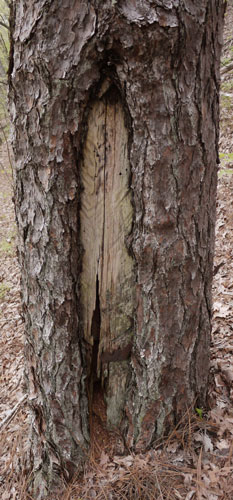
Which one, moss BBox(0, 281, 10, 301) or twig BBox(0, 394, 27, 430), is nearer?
twig BBox(0, 394, 27, 430)

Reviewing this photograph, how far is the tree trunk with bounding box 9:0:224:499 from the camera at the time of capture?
56.3 inches

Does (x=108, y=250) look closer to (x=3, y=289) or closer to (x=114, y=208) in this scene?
(x=114, y=208)

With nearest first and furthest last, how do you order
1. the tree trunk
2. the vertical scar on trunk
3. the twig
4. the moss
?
the tree trunk → the vertical scar on trunk → the twig → the moss

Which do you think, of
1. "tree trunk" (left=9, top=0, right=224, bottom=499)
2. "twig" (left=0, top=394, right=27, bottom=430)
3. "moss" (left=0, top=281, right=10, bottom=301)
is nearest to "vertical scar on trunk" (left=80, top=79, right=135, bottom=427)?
"tree trunk" (left=9, top=0, right=224, bottom=499)

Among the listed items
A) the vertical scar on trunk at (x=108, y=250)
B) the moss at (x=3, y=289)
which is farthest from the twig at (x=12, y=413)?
the moss at (x=3, y=289)

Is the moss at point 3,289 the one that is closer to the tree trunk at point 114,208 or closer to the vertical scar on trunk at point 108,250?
the tree trunk at point 114,208

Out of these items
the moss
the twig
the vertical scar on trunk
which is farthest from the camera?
the moss

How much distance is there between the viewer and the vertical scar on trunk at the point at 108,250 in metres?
Result: 1.65

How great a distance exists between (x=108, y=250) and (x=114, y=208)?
239mm

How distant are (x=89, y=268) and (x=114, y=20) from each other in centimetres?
117

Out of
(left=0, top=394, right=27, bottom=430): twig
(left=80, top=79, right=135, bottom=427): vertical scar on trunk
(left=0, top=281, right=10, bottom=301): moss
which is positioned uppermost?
(left=80, top=79, right=135, bottom=427): vertical scar on trunk

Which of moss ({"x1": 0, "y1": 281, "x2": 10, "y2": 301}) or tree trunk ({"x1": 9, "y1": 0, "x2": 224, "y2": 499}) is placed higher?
tree trunk ({"x1": 9, "y1": 0, "x2": 224, "y2": 499})

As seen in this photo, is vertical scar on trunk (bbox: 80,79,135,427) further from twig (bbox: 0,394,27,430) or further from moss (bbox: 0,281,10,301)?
moss (bbox: 0,281,10,301)

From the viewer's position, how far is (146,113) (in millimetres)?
1497
